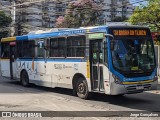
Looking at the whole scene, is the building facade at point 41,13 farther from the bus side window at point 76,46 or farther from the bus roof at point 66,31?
the bus side window at point 76,46

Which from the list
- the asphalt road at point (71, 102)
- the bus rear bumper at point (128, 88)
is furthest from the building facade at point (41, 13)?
the bus rear bumper at point (128, 88)

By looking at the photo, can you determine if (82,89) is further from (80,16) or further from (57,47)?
(80,16)

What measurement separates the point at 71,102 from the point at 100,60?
1.80m

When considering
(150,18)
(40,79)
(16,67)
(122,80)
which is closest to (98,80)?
(122,80)

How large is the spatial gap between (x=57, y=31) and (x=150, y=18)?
968 cm

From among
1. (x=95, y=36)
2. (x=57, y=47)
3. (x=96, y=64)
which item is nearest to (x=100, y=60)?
(x=96, y=64)

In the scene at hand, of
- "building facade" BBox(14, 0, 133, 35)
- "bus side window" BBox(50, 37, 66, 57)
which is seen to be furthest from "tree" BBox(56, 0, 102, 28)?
"bus side window" BBox(50, 37, 66, 57)

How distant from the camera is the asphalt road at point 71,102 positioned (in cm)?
1128

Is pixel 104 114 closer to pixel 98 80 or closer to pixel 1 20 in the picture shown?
pixel 98 80

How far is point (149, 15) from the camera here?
75.0 feet

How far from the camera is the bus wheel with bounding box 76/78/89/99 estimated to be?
13.2m

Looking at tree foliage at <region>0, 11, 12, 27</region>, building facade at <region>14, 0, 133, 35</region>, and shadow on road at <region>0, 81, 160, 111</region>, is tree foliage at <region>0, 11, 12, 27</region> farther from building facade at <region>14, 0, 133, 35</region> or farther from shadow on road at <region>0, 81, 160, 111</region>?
shadow on road at <region>0, 81, 160, 111</region>

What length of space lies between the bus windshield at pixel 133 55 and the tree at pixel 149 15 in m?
10.3

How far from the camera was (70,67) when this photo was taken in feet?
46.2
